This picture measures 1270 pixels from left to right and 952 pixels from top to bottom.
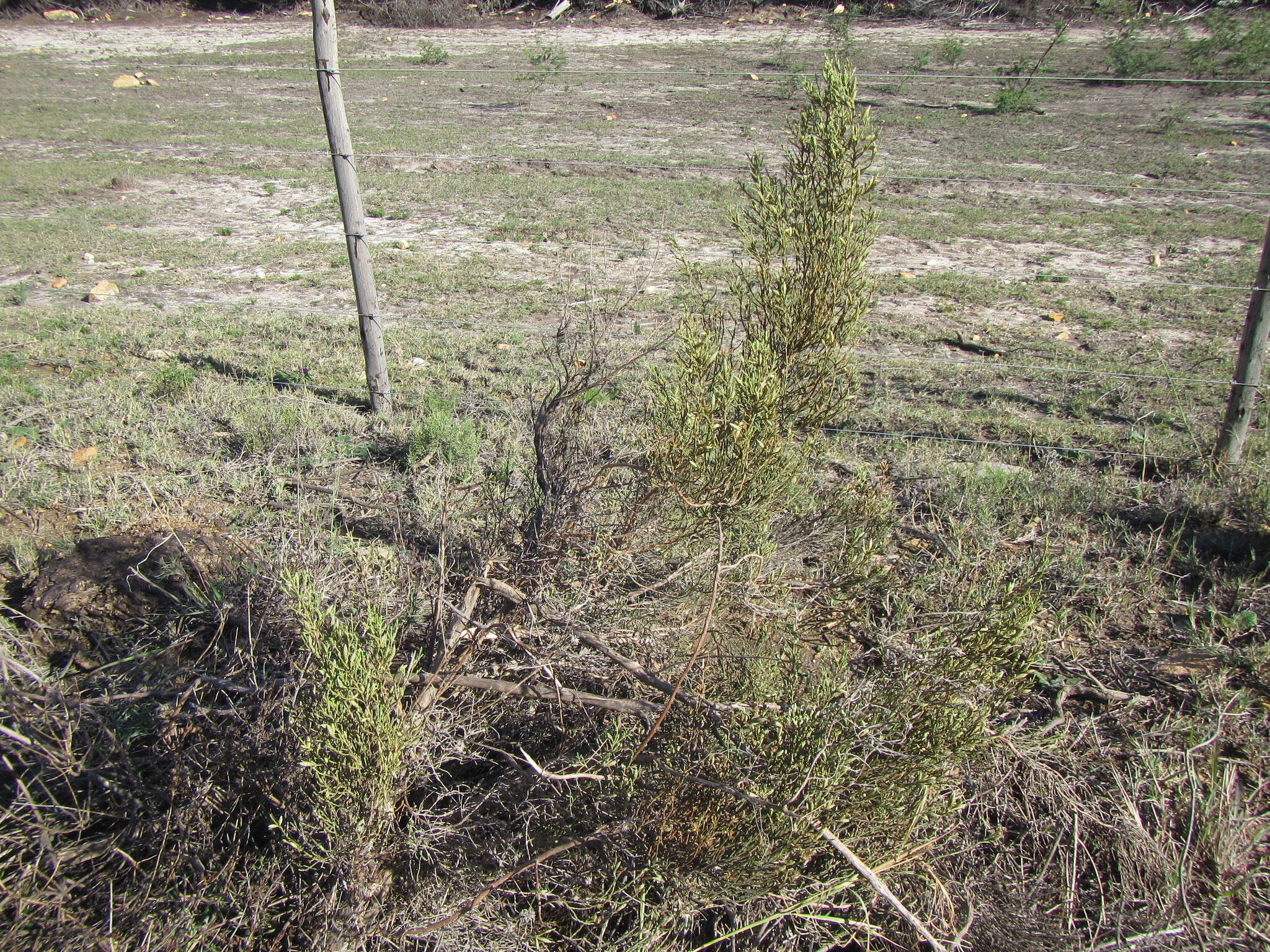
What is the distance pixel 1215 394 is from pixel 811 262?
4.09 metres

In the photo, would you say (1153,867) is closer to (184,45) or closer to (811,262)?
(811,262)

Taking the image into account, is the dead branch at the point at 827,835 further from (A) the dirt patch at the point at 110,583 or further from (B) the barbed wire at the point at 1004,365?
(B) the barbed wire at the point at 1004,365

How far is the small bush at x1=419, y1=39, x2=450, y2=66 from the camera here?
785 inches

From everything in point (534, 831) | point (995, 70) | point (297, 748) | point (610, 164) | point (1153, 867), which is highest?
point (995, 70)

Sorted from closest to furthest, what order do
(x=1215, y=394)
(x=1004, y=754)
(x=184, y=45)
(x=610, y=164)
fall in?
(x=1004, y=754) < (x=1215, y=394) < (x=610, y=164) < (x=184, y=45)

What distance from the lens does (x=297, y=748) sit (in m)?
2.39

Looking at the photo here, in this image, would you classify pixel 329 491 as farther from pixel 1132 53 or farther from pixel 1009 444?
pixel 1132 53

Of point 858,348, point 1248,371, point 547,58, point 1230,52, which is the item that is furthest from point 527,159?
point 1230,52

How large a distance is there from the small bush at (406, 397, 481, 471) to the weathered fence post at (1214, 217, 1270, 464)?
378 cm

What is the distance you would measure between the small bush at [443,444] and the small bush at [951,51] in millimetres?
16609

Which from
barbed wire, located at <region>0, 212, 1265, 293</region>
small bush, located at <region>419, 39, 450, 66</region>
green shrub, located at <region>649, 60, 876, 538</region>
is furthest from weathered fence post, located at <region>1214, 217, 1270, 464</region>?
small bush, located at <region>419, 39, 450, 66</region>

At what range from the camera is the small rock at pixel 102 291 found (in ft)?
23.9

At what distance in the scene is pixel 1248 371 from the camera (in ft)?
14.4

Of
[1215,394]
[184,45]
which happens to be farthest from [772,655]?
[184,45]
